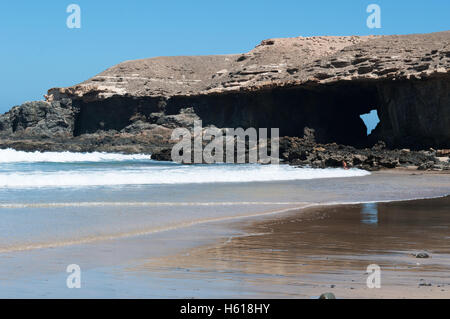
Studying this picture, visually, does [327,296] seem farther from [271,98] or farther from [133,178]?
[271,98]

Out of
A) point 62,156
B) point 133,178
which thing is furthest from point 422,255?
point 62,156

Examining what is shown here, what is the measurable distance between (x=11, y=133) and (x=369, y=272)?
59595mm

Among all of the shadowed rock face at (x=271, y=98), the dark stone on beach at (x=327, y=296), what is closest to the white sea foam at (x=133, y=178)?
the shadowed rock face at (x=271, y=98)

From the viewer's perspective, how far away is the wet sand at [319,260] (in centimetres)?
502

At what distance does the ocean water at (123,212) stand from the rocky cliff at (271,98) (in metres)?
13.7

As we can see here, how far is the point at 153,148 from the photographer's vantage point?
48.6 meters

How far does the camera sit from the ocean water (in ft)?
19.2

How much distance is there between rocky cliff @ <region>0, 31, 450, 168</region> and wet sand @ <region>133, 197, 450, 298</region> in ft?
81.2

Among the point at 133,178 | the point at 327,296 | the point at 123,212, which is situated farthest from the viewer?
the point at 133,178

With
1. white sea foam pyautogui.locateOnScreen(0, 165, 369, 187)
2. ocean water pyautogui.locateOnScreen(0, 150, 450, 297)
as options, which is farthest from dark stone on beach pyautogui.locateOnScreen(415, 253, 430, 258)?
white sea foam pyautogui.locateOnScreen(0, 165, 369, 187)

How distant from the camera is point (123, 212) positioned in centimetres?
1102

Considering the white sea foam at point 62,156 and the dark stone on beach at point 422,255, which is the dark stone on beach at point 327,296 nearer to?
the dark stone on beach at point 422,255

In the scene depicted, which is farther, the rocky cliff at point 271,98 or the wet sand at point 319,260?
the rocky cliff at point 271,98

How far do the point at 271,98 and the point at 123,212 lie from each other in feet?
104
